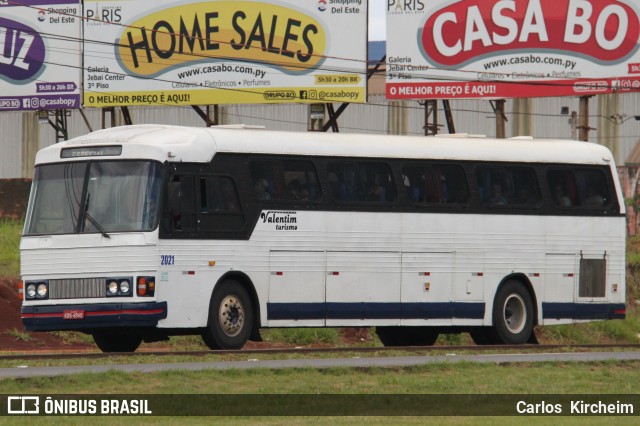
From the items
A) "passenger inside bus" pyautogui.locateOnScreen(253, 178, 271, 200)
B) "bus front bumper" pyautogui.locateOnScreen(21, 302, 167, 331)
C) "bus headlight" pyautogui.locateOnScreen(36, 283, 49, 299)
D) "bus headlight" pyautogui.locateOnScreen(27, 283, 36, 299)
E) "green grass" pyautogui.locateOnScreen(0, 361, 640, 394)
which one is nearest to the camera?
"green grass" pyautogui.locateOnScreen(0, 361, 640, 394)

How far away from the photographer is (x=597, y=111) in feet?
208

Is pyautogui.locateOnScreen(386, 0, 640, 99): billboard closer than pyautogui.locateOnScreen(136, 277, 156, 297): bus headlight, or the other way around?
pyautogui.locateOnScreen(136, 277, 156, 297): bus headlight

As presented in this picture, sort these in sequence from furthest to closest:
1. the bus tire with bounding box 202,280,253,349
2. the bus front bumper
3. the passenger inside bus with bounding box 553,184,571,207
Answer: the passenger inside bus with bounding box 553,184,571,207
the bus tire with bounding box 202,280,253,349
the bus front bumper

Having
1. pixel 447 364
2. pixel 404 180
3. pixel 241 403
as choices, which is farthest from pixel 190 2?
pixel 241 403

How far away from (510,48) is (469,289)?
15.7 metres

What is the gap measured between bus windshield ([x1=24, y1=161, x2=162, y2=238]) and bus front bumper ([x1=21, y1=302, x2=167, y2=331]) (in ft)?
3.33

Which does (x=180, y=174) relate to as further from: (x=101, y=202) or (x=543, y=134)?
(x=543, y=134)

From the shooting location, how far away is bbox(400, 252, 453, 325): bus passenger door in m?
24.8

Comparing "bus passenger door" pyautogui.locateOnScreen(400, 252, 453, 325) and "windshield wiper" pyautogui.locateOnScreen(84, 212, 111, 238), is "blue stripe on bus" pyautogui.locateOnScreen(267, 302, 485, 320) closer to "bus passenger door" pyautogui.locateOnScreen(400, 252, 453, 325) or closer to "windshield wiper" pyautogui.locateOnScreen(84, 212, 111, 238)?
"bus passenger door" pyautogui.locateOnScreen(400, 252, 453, 325)

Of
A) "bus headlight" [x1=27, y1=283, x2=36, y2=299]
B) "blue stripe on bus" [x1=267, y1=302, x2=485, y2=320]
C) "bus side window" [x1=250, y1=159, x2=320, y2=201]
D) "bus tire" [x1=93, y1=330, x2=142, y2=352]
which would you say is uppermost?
"bus side window" [x1=250, y1=159, x2=320, y2=201]

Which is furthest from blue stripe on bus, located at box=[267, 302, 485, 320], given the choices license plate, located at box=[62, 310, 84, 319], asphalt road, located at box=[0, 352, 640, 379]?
license plate, located at box=[62, 310, 84, 319]

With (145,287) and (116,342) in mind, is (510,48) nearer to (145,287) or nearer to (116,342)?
(116,342)

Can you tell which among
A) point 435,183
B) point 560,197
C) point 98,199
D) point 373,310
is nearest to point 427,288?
point 373,310

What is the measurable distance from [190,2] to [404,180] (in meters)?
17.7
